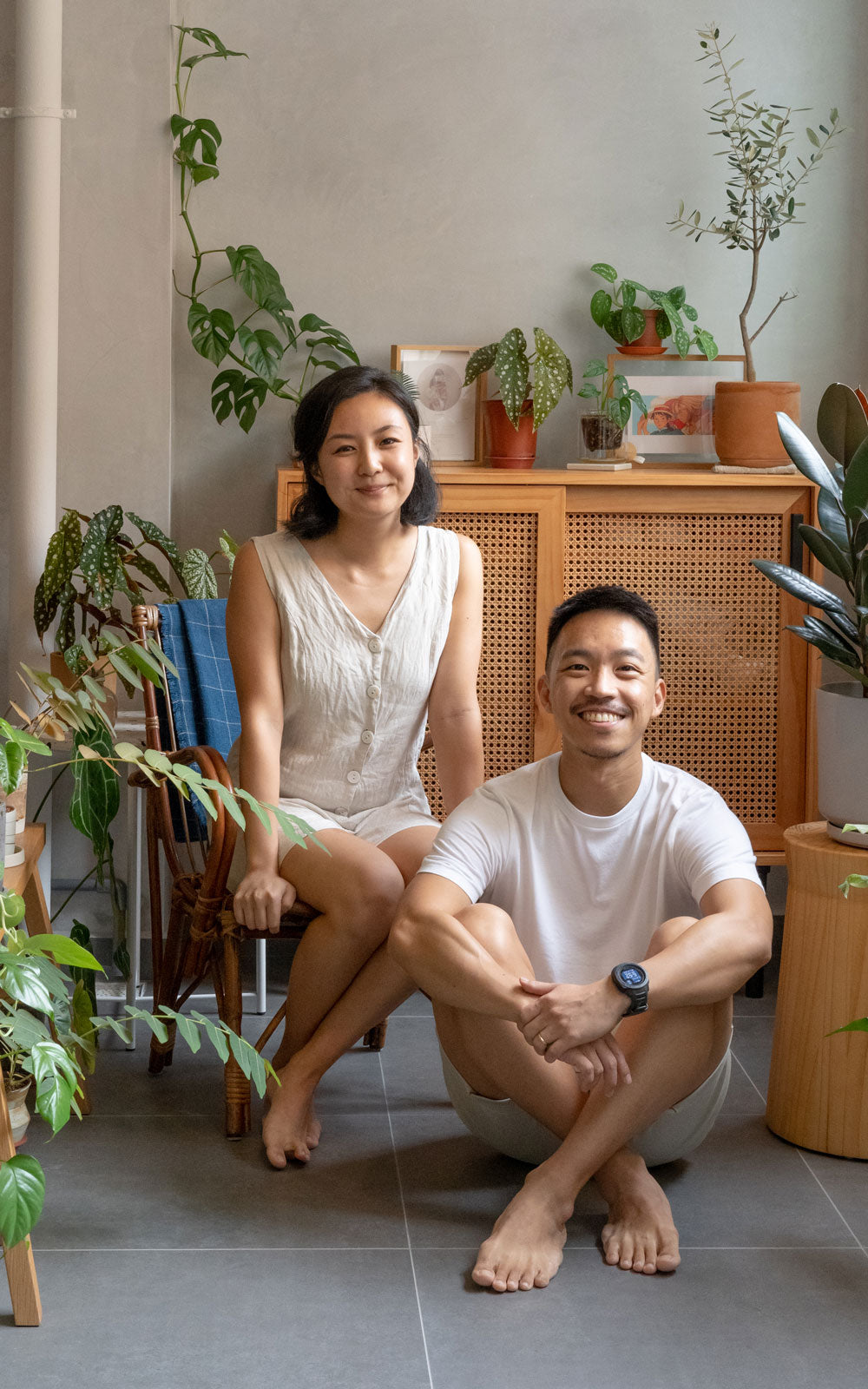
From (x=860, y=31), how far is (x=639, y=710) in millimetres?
2409

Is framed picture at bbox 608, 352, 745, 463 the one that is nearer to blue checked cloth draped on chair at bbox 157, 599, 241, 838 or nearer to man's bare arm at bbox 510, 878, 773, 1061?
blue checked cloth draped on chair at bbox 157, 599, 241, 838

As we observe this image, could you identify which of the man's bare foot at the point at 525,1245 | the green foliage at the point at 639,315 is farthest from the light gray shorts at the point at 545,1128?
the green foliage at the point at 639,315

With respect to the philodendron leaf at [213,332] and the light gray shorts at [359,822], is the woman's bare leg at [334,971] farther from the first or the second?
the philodendron leaf at [213,332]

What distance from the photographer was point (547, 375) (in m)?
3.47

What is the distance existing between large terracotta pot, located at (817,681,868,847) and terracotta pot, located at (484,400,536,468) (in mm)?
1115

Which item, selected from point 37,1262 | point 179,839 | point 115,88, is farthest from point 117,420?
point 37,1262

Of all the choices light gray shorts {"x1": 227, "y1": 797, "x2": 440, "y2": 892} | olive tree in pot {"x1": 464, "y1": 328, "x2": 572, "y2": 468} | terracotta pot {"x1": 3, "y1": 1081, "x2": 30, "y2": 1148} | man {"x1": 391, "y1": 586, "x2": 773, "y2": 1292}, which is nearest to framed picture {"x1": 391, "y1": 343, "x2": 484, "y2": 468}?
olive tree in pot {"x1": 464, "y1": 328, "x2": 572, "y2": 468}

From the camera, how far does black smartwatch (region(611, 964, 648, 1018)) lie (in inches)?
82.0

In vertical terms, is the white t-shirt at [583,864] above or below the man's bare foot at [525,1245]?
above

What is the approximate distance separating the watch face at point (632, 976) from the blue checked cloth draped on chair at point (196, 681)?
1256 mm

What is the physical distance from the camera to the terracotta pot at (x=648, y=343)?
3662mm

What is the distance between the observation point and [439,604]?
2.80 m

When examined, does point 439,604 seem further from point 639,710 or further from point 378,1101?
point 378,1101

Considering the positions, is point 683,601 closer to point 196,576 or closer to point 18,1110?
point 196,576
